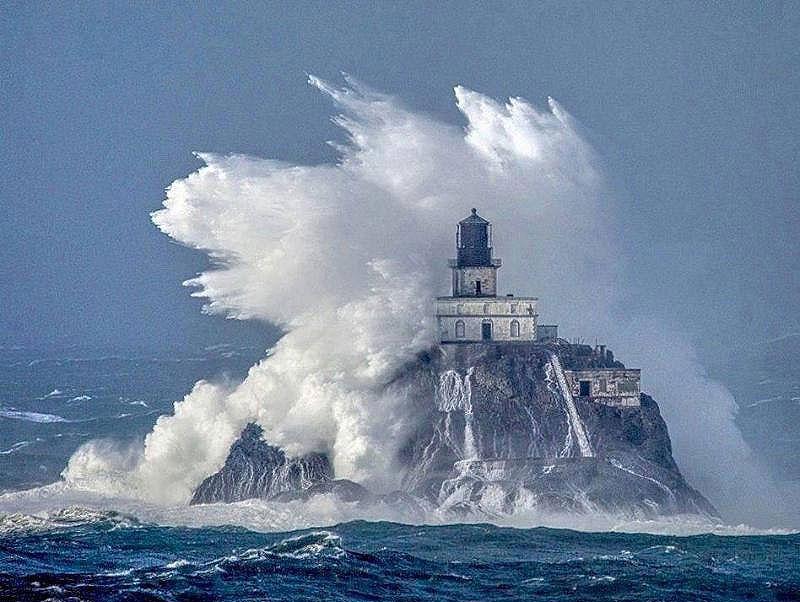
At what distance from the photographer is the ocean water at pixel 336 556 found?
221 feet

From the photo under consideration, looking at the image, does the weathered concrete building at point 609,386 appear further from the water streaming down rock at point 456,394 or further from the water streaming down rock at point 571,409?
the water streaming down rock at point 456,394

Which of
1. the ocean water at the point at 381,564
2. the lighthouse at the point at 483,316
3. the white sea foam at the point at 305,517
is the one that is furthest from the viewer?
the lighthouse at the point at 483,316

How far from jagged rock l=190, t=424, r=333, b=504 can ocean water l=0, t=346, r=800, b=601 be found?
87.6 inches

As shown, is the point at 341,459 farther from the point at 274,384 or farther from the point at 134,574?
the point at 134,574

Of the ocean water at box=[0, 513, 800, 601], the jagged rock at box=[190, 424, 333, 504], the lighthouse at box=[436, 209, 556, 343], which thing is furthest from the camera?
the lighthouse at box=[436, 209, 556, 343]

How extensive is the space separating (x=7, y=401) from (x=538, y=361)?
62.0 meters

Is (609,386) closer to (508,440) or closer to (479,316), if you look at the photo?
(508,440)

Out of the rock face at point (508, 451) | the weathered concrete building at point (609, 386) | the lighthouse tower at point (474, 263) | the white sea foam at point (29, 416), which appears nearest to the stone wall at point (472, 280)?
the lighthouse tower at point (474, 263)

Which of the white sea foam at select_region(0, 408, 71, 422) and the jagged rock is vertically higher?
the white sea foam at select_region(0, 408, 71, 422)

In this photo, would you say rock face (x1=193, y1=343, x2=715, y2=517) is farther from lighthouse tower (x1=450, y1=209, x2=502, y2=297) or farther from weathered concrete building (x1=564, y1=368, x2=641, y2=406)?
lighthouse tower (x1=450, y1=209, x2=502, y2=297)

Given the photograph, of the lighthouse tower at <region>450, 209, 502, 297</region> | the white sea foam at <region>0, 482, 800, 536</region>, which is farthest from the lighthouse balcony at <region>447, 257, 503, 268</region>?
the white sea foam at <region>0, 482, 800, 536</region>

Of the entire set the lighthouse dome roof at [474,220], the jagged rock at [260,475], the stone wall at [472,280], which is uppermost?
the lighthouse dome roof at [474,220]

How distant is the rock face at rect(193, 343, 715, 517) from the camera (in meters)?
88.7

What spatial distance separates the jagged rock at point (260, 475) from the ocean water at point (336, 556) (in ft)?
7.30
